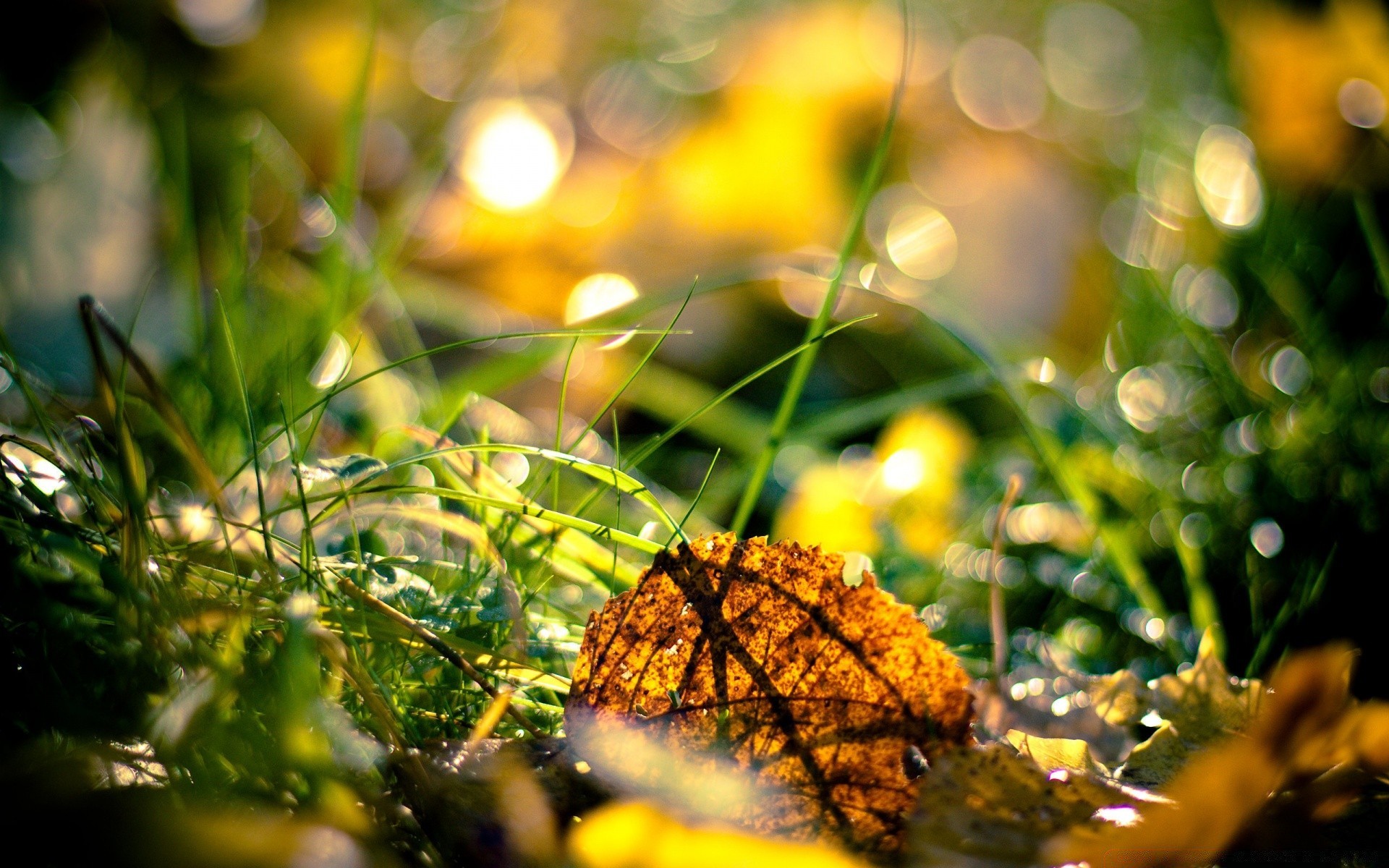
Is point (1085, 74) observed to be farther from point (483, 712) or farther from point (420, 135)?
point (483, 712)

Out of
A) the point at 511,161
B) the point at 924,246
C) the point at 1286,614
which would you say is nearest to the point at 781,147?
the point at 924,246

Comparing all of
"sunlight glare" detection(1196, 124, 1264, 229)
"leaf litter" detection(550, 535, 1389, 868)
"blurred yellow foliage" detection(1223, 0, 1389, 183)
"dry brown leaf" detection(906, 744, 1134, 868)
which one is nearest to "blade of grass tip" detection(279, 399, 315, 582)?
"leaf litter" detection(550, 535, 1389, 868)

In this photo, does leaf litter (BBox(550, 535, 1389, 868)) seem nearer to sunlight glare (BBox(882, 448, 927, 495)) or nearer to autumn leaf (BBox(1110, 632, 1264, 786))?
autumn leaf (BBox(1110, 632, 1264, 786))

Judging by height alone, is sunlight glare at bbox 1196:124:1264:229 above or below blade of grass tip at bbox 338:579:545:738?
above

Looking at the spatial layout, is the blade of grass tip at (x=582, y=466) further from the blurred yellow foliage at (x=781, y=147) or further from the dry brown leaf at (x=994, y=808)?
the blurred yellow foliage at (x=781, y=147)

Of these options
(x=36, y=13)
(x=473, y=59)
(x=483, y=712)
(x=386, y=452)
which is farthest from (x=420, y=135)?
(x=483, y=712)

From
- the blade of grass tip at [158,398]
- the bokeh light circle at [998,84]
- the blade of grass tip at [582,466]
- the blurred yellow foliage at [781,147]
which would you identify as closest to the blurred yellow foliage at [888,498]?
the blade of grass tip at [582,466]

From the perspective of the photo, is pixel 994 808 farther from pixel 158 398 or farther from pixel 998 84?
pixel 998 84
